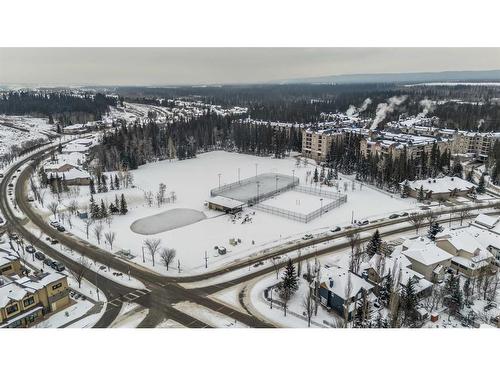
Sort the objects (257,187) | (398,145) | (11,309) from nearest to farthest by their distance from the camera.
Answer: (11,309) → (257,187) → (398,145)

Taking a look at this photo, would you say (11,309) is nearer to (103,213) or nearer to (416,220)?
(103,213)

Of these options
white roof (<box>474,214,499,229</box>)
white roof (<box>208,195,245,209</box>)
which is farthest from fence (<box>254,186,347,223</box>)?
white roof (<box>474,214,499,229</box>)

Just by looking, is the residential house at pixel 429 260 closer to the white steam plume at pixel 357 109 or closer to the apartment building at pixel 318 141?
the apartment building at pixel 318 141

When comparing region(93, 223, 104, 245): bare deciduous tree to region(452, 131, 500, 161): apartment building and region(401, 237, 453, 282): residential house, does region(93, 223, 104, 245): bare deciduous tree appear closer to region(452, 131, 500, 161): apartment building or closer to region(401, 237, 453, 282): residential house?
region(401, 237, 453, 282): residential house

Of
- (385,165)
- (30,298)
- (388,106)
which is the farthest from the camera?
(388,106)

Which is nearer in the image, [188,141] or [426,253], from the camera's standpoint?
[426,253]

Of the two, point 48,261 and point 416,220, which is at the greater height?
point 416,220

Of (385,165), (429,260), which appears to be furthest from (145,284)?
(385,165)
